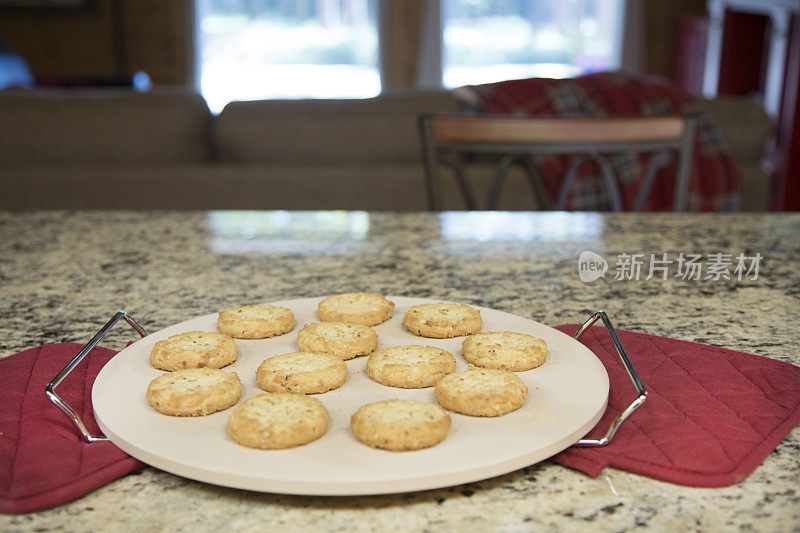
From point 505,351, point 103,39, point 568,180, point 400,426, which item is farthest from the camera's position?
point 103,39

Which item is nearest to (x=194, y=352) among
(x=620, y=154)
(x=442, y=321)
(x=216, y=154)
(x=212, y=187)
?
(x=442, y=321)

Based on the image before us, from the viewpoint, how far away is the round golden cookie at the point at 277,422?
0.44m

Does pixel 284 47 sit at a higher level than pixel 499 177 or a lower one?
higher

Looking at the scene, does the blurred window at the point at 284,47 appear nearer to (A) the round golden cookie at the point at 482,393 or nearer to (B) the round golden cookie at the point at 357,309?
(B) the round golden cookie at the point at 357,309

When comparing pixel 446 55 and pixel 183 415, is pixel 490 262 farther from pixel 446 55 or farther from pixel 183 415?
pixel 446 55

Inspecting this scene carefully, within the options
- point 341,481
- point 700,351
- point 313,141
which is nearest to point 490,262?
point 700,351

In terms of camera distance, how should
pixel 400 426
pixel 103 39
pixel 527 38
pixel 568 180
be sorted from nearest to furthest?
pixel 400 426 → pixel 568 180 → pixel 103 39 → pixel 527 38

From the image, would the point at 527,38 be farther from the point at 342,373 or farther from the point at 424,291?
the point at 342,373

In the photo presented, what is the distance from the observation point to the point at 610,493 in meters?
0.44

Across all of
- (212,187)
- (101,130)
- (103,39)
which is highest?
(103,39)

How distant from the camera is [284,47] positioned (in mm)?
6543

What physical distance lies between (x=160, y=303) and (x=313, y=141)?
Result: 1664 mm

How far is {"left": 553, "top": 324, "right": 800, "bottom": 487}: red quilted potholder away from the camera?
1.51 feet

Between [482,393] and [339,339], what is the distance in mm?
147
